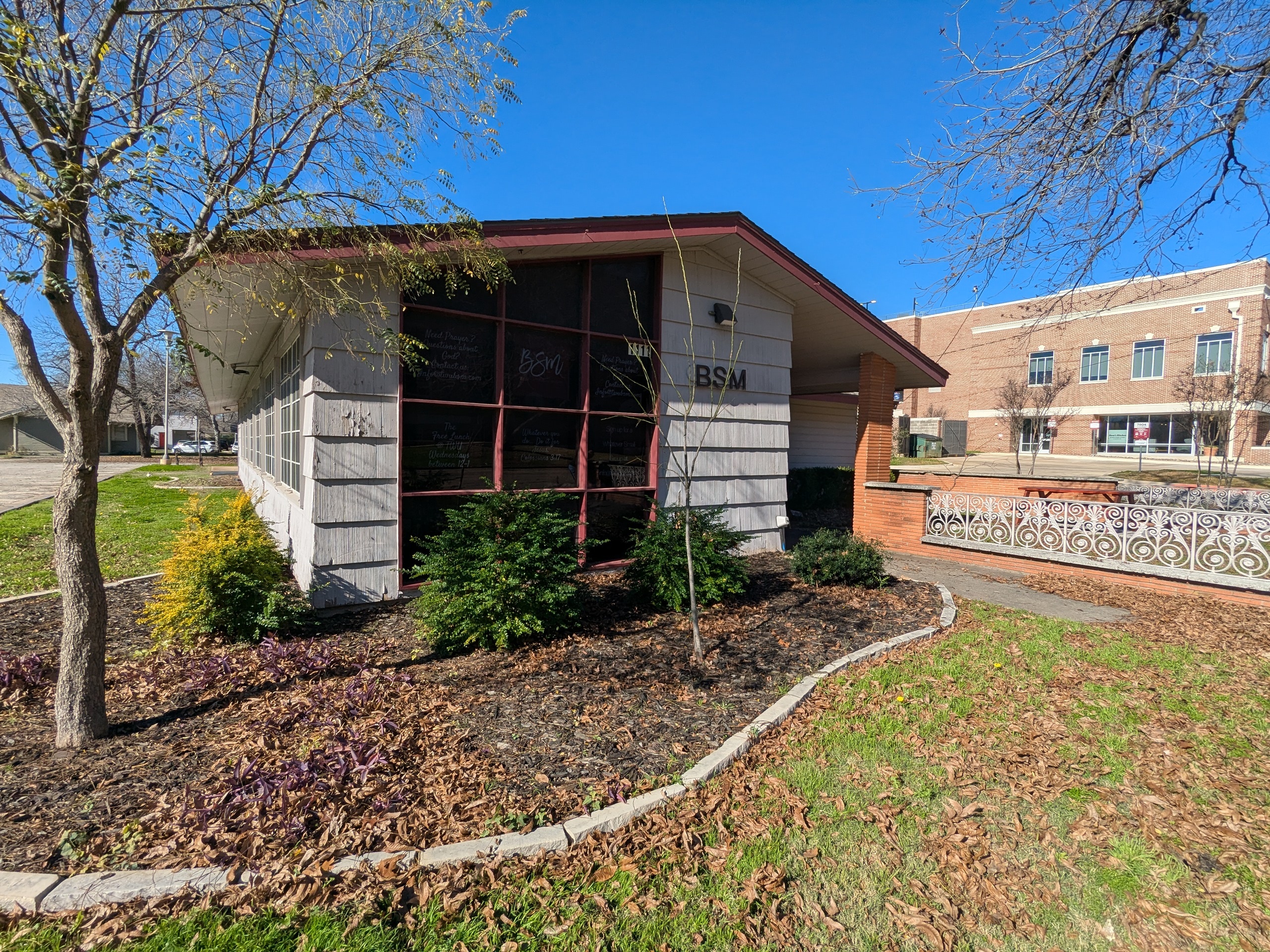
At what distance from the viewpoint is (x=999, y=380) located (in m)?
43.1

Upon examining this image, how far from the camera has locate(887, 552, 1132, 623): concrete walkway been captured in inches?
259

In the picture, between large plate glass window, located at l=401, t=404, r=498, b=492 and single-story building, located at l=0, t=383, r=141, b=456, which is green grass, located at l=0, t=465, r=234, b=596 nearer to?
large plate glass window, located at l=401, t=404, r=498, b=492

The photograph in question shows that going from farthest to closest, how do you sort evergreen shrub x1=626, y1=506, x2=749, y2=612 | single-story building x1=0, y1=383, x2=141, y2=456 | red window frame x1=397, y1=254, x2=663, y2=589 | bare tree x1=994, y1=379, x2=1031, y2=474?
single-story building x1=0, y1=383, x2=141, y2=456, bare tree x1=994, y1=379, x2=1031, y2=474, red window frame x1=397, y1=254, x2=663, y2=589, evergreen shrub x1=626, y1=506, x2=749, y2=612

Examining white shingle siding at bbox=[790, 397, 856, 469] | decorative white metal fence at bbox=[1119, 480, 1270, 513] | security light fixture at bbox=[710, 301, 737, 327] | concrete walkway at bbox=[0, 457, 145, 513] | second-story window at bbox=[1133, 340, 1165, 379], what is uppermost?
second-story window at bbox=[1133, 340, 1165, 379]

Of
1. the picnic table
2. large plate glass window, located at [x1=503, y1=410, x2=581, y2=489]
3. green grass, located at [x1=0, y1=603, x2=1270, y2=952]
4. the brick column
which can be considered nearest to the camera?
green grass, located at [x1=0, y1=603, x2=1270, y2=952]

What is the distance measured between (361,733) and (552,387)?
461 cm

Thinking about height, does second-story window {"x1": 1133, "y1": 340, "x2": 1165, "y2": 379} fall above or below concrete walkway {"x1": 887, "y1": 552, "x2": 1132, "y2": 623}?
above

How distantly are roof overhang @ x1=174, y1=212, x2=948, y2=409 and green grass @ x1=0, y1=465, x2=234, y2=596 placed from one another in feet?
8.80

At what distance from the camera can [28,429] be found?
4838cm

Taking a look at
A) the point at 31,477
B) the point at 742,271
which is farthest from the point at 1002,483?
the point at 31,477

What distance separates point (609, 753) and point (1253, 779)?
11.9 ft

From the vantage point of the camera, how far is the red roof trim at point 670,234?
6.12 m

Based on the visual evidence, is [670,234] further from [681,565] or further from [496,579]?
[496,579]

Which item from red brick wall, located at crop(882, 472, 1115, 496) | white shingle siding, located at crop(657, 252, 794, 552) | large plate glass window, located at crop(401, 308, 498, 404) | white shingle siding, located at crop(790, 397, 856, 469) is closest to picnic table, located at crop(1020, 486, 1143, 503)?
red brick wall, located at crop(882, 472, 1115, 496)
